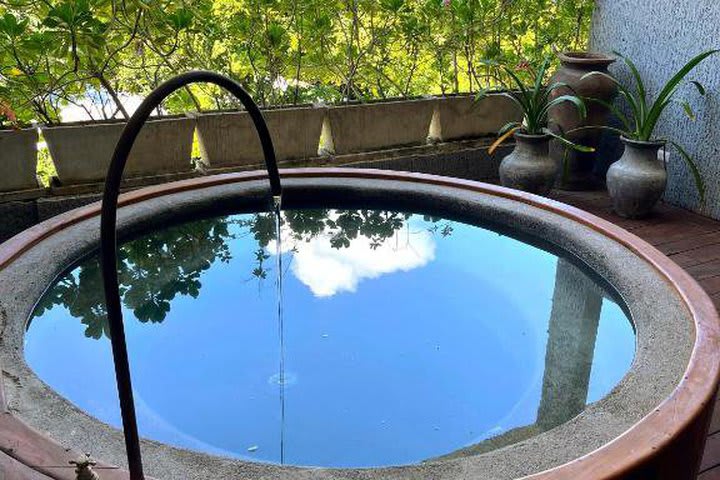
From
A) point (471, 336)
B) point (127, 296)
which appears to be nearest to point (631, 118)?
point (471, 336)

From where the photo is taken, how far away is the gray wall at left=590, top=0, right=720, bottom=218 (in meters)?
3.82

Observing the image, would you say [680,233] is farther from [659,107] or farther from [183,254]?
[183,254]

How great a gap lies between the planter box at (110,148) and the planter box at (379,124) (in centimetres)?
89

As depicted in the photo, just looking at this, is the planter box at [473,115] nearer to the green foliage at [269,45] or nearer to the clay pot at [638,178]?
the green foliage at [269,45]

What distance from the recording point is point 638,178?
3768 millimetres

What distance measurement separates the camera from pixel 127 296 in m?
2.39

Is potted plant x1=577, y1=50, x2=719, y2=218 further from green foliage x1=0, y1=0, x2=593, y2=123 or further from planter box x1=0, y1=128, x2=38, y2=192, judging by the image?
planter box x1=0, y1=128, x2=38, y2=192

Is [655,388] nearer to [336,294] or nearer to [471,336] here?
[471,336]

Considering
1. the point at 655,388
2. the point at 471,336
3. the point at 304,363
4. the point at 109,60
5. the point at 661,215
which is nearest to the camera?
the point at 655,388

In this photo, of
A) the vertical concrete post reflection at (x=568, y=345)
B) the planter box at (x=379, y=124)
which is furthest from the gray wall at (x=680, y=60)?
the vertical concrete post reflection at (x=568, y=345)

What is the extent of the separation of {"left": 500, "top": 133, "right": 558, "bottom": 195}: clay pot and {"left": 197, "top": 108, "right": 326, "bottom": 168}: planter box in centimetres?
119

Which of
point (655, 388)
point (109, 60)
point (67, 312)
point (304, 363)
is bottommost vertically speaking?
point (304, 363)

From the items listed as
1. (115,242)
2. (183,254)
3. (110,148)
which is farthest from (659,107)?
(115,242)

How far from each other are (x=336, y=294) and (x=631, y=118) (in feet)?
9.27
